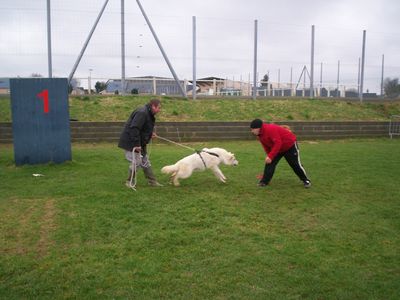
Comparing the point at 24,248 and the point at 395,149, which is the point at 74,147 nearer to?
the point at 24,248

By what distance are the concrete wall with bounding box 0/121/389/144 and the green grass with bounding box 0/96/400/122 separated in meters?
1.29

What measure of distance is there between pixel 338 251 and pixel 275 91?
1562cm

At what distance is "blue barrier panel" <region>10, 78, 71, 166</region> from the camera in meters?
8.99

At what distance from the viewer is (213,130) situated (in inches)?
578

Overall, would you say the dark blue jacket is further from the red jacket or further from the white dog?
the red jacket

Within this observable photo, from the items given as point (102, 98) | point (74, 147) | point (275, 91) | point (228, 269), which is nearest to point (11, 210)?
point (228, 269)

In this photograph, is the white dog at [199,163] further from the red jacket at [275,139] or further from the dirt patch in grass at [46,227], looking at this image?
the dirt patch in grass at [46,227]

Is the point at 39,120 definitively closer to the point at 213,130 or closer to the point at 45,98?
the point at 45,98

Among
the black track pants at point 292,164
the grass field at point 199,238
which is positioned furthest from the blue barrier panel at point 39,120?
the black track pants at point 292,164

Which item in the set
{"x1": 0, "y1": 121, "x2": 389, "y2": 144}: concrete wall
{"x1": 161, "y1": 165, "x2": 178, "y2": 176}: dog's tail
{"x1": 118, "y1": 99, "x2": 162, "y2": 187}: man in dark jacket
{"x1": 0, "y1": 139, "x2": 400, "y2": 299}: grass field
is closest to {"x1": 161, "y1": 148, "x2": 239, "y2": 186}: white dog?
{"x1": 161, "y1": 165, "x2": 178, "y2": 176}: dog's tail

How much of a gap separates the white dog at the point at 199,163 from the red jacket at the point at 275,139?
0.92 m

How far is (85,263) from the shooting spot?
4004 millimetres

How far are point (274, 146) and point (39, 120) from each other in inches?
212

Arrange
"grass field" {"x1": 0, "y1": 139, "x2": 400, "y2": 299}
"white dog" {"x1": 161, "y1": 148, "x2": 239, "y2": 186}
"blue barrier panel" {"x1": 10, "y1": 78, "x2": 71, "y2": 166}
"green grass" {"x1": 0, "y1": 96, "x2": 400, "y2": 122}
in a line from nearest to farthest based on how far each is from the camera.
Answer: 1. "grass field" {"x1": 0, "y1": 139, "x2": 400, "y2": 299}
2. "white dog" {"x1": 161, "y1": 148, "x2": 239, "y2": 186}
3. "blue barrier panel" {"x1": 10, "y1": 78, "x2": 71, "y2": 166}
4. "green grass" {"x1": 0, "y1": 96, "x2": 400, "y2": 122}
